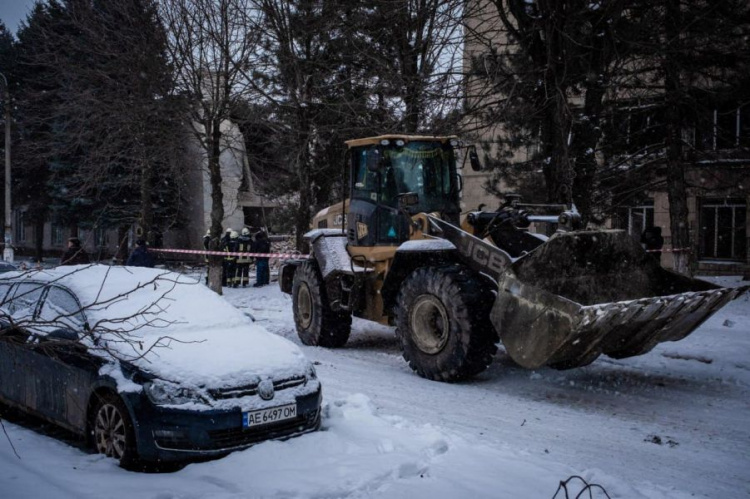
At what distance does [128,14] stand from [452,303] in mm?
11968

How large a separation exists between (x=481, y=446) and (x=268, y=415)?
1.77m

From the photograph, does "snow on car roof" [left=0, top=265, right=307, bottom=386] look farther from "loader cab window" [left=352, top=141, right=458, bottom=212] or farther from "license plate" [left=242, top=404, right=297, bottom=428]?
"loader cab window" [left=352, top=141, right=458, bottom=212]

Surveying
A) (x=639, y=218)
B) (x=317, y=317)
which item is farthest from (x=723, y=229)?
(x=317, y=317)

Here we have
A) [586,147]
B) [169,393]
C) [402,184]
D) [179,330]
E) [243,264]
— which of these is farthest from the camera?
[243,264]

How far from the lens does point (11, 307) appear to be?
6352mm

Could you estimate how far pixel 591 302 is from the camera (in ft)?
25.5

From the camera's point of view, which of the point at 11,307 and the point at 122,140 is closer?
the point at 11,307

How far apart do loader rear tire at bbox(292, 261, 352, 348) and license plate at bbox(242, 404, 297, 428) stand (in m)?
4.93

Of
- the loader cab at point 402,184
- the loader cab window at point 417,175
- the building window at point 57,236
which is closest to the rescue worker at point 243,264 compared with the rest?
the loader cab at point 402,184

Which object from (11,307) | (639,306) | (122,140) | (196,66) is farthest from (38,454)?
(122,140)

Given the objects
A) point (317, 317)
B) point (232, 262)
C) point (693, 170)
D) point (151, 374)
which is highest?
point (693, 170)

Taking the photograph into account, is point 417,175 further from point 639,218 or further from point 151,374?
point 639,218

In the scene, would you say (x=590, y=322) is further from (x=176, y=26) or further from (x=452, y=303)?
(x=176, y=26)

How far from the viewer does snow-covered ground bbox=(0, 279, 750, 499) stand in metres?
4.68
